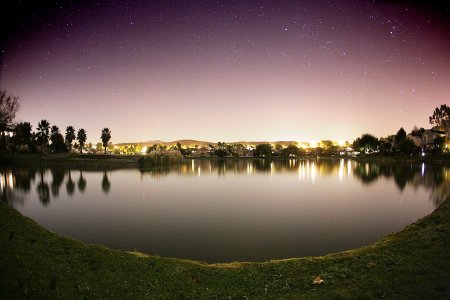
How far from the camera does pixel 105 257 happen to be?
1291cm

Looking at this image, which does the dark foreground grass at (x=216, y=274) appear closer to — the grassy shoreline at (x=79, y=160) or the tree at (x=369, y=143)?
the grassy shoreline at (x=79, y=160)

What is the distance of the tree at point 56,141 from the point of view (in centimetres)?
13800

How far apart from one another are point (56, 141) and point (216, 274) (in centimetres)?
15129

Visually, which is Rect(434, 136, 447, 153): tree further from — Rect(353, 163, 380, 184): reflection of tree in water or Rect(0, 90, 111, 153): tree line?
Rect(0, 90, 111, 153): tree line

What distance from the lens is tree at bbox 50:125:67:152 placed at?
13800cm

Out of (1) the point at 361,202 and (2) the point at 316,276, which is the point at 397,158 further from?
(2) the point at 316,276

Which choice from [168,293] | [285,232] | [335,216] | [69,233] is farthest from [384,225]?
[69,233]

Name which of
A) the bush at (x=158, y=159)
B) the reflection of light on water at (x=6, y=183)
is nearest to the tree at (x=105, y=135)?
the bush at (x=158, y=159)

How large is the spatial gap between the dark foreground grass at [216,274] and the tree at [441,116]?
135 m

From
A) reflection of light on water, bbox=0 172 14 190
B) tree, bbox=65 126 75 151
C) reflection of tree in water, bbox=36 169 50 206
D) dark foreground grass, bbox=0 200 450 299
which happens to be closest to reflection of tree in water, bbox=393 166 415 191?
dark foreground grass, bbox=0 200 450 299

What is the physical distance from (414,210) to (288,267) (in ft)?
84.1

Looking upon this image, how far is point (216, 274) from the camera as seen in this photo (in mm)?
12188

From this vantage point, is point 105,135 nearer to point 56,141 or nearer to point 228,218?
point 56,141

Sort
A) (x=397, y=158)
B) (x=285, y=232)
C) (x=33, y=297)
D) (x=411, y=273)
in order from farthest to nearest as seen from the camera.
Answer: (x=397, y=158) → (x=285, y=232) → (x=411, y=273) → (x=33, y=297)
